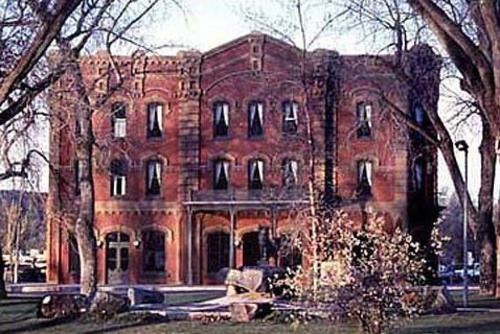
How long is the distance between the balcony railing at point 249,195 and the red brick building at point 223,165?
0.06m

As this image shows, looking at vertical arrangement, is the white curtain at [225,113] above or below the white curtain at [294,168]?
above

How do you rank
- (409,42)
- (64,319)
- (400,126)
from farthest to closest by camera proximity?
1. (400,126)
2. (409,42)
3. (64,319)

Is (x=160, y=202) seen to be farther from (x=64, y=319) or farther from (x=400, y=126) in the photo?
(x=64, y=319)

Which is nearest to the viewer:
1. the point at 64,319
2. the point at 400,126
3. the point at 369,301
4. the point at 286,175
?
the point at 369,301

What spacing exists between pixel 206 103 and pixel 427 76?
26088 millimetres

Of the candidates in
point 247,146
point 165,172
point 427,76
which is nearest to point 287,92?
point 247,146

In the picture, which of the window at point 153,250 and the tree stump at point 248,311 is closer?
the tree stump at point 248,311

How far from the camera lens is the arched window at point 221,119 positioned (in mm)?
63656

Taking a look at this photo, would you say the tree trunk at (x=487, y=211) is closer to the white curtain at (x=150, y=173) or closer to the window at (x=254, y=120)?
the window at (x=254, y=120)

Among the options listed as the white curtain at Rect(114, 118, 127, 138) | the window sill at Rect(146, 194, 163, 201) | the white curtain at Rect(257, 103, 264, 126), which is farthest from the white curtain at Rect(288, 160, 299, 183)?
the white curtain at Rect(114, 118, 127, 138)

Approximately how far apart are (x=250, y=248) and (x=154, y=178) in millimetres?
6684

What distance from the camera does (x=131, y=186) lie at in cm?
6438

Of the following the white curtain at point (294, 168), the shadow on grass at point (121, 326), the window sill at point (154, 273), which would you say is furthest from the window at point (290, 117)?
the shadow on grass at point (121, 326)

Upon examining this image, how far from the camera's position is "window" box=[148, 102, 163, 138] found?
64.1 metres
